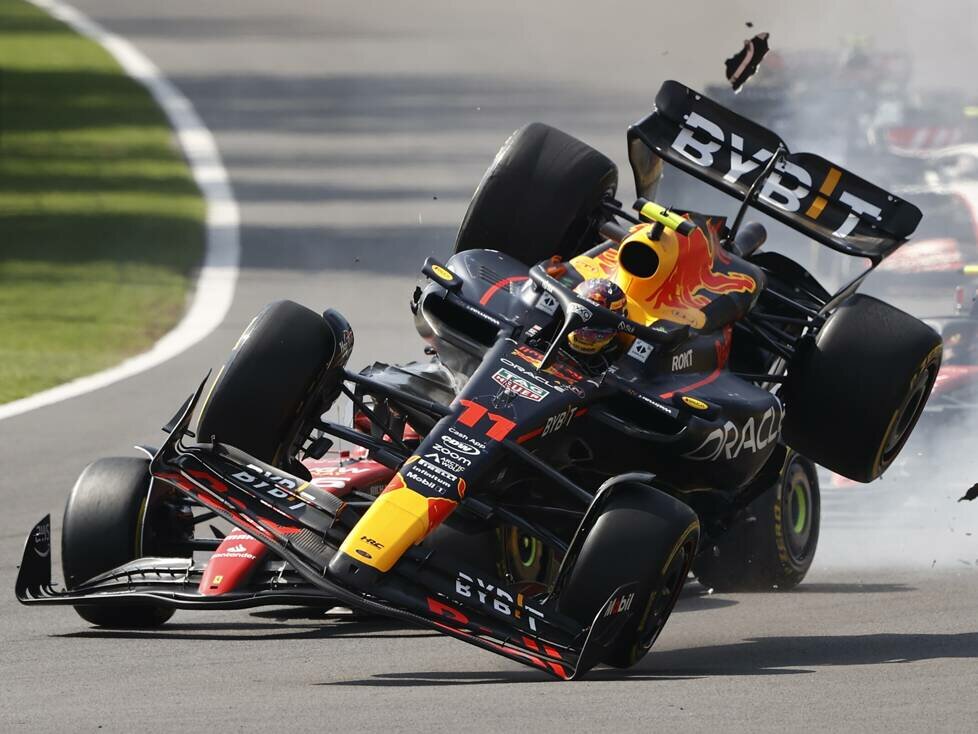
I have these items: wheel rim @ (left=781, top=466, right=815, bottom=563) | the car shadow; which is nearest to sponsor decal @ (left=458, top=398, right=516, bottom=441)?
the car shadow

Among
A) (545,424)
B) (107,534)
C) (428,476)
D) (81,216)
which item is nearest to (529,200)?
(545,424)

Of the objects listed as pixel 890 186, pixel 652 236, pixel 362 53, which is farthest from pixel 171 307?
pixel 362 53

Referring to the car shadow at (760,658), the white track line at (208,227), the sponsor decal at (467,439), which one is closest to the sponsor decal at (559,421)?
the sponsor decal at (467,439)

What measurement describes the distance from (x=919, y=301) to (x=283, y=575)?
8.16m

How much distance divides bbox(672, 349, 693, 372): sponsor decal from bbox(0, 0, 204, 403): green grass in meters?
7.50

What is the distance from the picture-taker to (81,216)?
73.9 ft

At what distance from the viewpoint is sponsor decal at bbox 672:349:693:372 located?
8.12 m

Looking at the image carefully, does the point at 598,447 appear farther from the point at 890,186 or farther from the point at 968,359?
the point at 890,186

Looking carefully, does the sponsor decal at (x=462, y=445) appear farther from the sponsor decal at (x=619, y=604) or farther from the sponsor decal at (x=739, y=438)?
the sponsor decal at (x=739, y=438)

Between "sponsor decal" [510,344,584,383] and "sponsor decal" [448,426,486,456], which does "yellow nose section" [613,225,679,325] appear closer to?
"sponsor decal" [510,344,584,383]

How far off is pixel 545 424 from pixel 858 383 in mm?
1505

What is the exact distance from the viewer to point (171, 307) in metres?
18.3

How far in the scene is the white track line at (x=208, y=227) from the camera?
50.0 ft

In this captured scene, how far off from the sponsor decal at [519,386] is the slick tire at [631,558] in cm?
65
